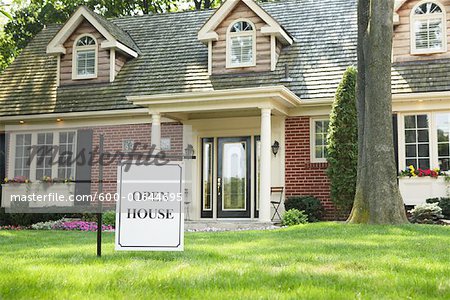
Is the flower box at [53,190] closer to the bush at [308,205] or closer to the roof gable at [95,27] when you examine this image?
the roof gable at [95,27]

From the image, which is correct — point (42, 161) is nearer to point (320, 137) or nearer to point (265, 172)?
point (265, 172)

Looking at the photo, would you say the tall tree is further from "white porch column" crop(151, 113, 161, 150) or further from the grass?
"white porch column" crop(151, 113, 161, 150)

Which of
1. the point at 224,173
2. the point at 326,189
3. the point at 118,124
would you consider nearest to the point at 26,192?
the point at 118,124

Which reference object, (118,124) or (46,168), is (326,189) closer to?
(118,124)

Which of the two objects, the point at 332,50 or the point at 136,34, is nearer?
the point at 332,50

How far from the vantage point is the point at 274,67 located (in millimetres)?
16484

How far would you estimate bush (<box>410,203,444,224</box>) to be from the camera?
13.3 meters

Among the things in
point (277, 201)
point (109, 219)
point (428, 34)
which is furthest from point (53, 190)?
point (428, 34)

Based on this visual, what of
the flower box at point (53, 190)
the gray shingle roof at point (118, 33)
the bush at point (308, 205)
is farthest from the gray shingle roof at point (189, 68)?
the bush at point (308, 205)

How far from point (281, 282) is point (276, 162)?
11128 mm

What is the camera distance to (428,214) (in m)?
13.3

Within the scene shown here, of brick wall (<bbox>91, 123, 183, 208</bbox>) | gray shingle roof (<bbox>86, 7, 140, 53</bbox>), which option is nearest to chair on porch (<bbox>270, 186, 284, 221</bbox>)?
brick wall (<bbox>91, 123, 183, 208</bbox>)

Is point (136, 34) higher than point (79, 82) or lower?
higher

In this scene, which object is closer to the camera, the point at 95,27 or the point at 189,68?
the point at 189,68
